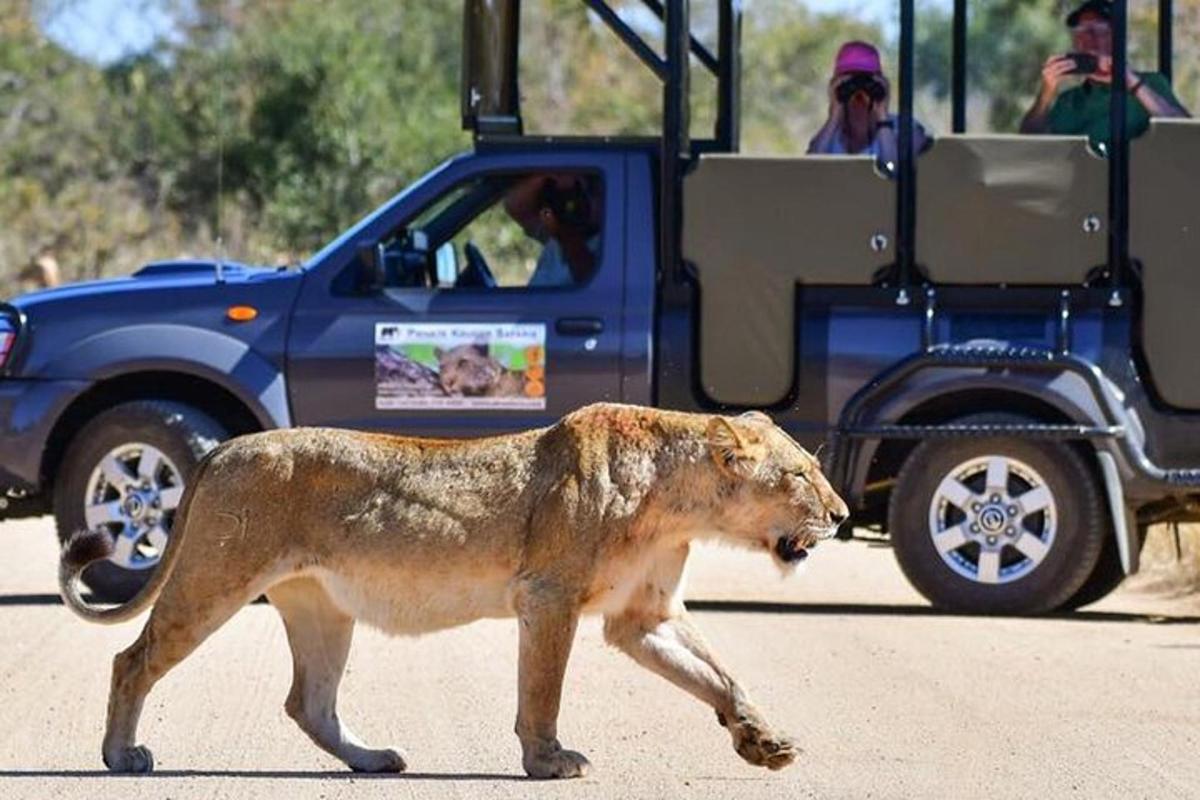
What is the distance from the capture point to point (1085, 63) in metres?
13.2

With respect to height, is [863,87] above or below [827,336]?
above

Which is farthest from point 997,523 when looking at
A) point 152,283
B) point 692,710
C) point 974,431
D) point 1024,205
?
point 152,283

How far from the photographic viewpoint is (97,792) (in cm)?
745

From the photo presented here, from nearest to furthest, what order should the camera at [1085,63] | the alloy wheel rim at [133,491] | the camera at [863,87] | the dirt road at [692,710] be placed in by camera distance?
1. the dirt road at [692,710]
2. the alloy wheel rim at [133,491]
3. the camera at [1085,63]
4. the camera at [863,87]

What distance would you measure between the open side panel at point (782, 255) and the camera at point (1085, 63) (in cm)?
128

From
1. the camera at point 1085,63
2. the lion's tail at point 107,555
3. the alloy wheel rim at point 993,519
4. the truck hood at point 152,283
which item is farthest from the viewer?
the camera at point 1085,63

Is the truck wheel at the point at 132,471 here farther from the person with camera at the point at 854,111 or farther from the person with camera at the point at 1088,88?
the person with camera at the point at 1088,88

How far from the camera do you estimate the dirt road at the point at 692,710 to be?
7.73 m

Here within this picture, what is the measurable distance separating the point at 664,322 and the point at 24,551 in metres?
4.65

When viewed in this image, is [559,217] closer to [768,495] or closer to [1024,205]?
[1024,205]

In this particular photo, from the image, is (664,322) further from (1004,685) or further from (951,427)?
(1004,685)

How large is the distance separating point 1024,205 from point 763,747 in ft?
17.4

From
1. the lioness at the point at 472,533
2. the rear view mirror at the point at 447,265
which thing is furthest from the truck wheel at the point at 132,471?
the lioness at the point at 472,533

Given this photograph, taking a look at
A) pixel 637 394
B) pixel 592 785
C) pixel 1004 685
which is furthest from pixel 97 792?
pixel 637 394
